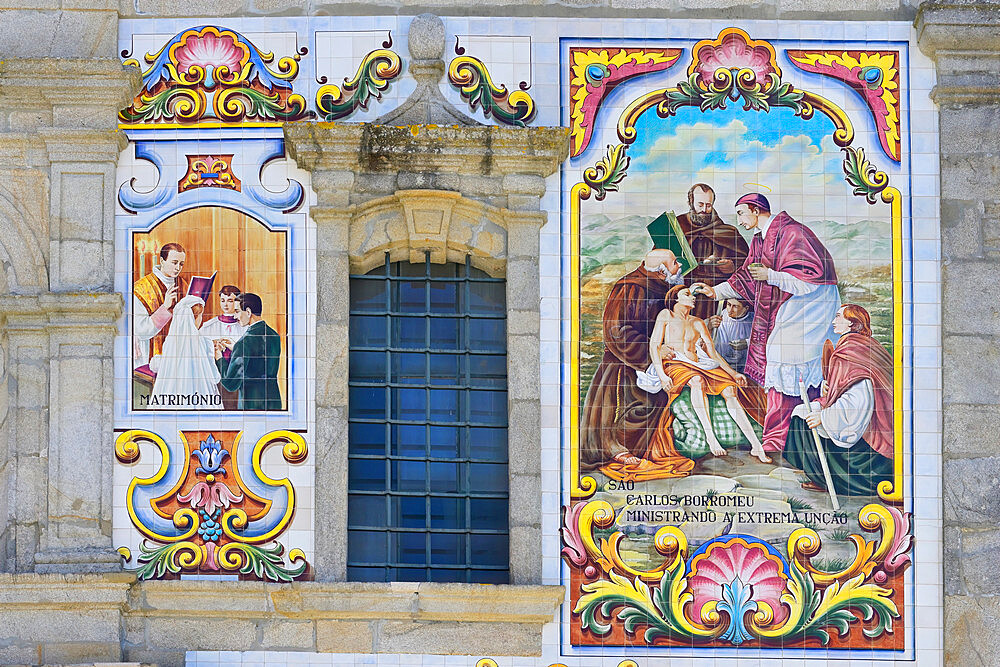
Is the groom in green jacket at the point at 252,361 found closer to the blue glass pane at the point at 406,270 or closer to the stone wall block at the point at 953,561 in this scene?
the blue glass pane at the point at 406,270

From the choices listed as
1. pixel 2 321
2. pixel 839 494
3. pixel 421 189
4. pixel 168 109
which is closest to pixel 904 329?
pixel 839 494

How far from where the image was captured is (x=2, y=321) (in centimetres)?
1347

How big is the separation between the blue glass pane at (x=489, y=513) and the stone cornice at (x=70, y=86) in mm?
3538

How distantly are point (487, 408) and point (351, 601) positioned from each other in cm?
158

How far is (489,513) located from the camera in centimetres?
1346

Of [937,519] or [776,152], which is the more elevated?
[776,152]

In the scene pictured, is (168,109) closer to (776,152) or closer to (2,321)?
(2,321)

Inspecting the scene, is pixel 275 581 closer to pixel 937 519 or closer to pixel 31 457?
pixel 31 457

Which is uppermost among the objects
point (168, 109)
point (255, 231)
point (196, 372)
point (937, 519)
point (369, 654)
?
point (168, 109)

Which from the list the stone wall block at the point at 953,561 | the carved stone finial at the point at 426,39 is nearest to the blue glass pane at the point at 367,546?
the carved stone finial at the point at 426,39

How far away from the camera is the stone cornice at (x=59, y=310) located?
13344 mm

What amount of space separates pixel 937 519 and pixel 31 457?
5937 millimetres

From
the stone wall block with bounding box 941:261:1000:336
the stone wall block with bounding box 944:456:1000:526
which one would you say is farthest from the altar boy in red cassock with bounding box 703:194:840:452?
the stone wall block with bounding box 944:456:1000:526

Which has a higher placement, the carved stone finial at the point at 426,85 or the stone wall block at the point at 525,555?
the carved stone finial at the point at 426,85
